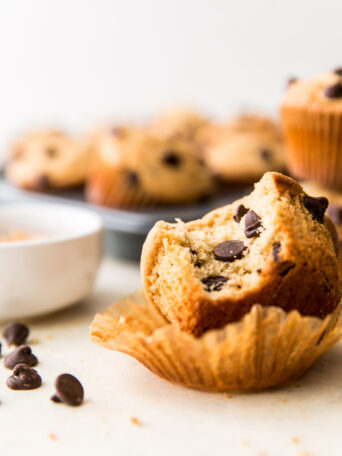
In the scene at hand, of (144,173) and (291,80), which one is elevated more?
(291,80)

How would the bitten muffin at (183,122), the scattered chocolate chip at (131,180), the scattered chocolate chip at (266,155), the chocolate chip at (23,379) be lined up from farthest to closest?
the bitten muffin at (183,122) → the scattered chocolate chip at (266,155) → the scattered chocolate chip at (131,180) → the chocolate chip at (23,379)

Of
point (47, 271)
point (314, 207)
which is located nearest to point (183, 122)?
point (47, 271)

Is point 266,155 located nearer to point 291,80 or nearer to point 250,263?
point 291,80

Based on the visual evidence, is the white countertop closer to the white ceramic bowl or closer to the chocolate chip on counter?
the chocolate chip on counter

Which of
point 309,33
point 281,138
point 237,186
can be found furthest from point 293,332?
point 309,33

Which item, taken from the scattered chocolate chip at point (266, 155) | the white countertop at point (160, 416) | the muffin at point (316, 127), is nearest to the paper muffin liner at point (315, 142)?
the muffin at point (316, 127)

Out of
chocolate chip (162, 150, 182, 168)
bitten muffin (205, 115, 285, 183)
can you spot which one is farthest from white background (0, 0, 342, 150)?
chocolate chip (162, 150, 182, 168)

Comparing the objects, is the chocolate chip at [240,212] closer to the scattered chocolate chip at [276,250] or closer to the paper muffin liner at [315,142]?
the scattered chocolate chip at [276,250]
